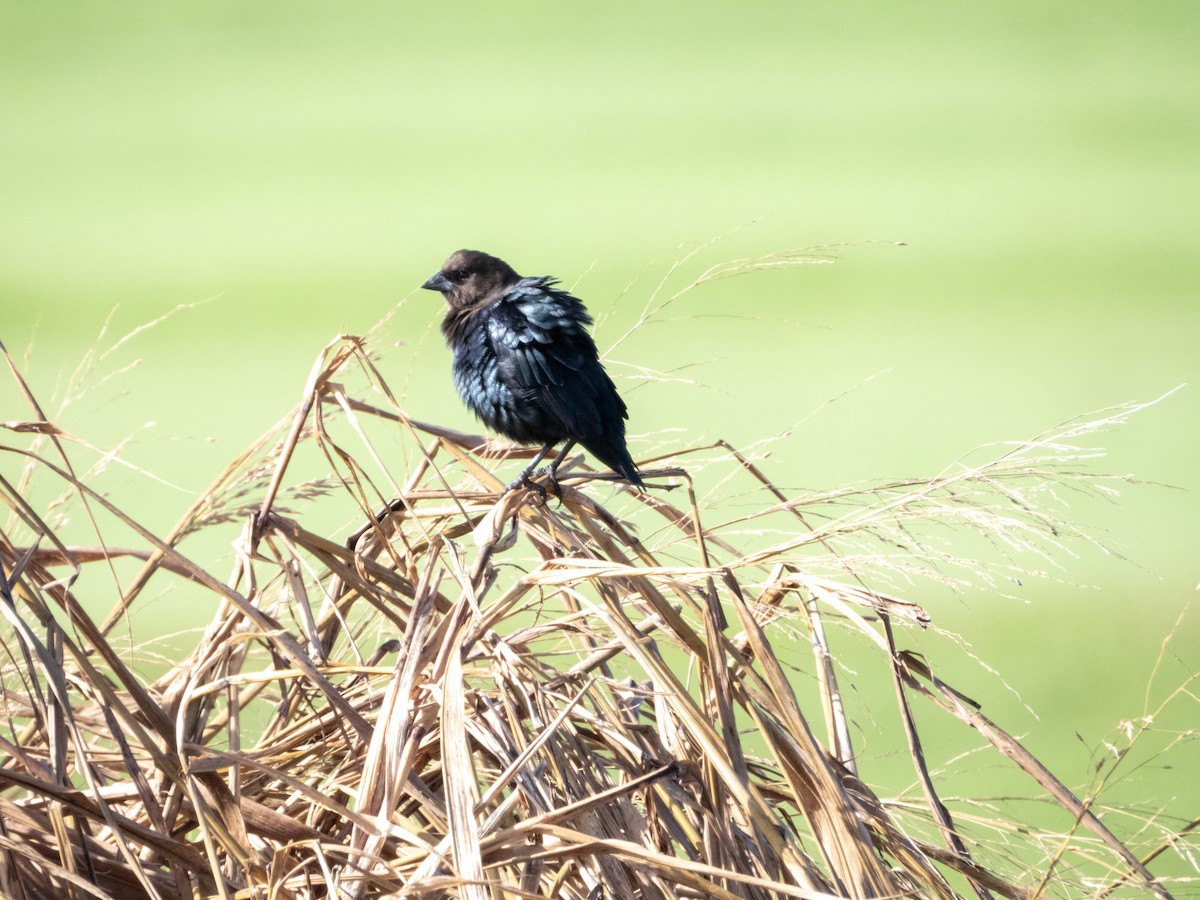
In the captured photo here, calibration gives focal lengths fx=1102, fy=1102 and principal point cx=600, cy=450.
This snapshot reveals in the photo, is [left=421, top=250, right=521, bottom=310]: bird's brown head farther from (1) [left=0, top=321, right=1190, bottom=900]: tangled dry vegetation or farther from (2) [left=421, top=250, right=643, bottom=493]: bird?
(1) [left=0, top=321, right=1190, bottom=900]: tangled dry vegetation

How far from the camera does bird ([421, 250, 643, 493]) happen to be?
1110 mm

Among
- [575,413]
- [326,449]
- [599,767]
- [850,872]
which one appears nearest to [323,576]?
[326,449]

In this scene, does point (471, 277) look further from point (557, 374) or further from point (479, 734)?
point (479, 734)

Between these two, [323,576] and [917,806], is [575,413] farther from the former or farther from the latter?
[917,806]

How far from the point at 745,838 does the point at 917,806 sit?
0.15m

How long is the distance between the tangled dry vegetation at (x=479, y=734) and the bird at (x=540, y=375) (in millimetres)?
433

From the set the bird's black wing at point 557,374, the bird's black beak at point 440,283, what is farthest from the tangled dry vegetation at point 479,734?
the bird's black beak at point 440,283

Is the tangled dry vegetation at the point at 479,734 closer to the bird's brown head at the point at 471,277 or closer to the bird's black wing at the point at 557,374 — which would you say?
the bird's black wing at the point at 557,374

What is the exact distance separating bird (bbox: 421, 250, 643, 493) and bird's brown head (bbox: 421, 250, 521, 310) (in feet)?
0.65

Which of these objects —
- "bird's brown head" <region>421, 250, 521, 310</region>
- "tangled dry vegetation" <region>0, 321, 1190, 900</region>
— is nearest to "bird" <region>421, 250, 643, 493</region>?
"bird's brown head" <region>421, 250, 521, 310</region>

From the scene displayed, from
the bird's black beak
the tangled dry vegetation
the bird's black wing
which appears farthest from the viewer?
the bird's black beak

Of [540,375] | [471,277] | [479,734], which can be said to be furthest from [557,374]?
[479,734]

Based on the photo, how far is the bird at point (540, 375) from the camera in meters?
A: 1.11

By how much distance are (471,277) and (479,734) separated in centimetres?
98
